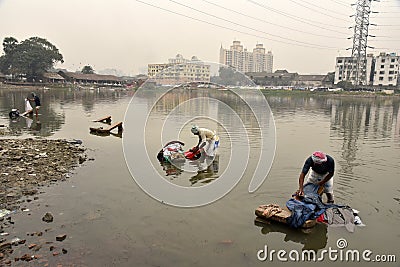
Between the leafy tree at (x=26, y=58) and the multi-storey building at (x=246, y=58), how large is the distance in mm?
49770

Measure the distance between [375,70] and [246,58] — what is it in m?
69.4

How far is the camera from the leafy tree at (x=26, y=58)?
241ft

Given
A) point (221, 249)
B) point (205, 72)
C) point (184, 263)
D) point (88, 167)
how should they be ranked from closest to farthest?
point (184, 263)
point (221, 249)
point (205, 72)
point (88, 167)

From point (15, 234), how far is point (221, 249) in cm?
386

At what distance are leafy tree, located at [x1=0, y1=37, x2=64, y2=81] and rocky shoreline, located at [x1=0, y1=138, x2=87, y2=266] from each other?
70.4m

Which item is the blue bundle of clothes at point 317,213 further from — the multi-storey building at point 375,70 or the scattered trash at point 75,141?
the multi-storey building at point 375,70

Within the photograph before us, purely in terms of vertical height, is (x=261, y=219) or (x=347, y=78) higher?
(x=347, y=78)

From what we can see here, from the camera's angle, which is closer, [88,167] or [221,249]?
[221,249]

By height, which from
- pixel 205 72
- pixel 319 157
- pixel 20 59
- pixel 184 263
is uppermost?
pixel 20 59

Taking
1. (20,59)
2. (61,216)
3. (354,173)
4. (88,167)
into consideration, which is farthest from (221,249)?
(20,59)

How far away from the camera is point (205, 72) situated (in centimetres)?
907

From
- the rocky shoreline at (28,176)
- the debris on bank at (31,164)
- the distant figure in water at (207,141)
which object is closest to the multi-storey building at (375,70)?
the distant figure in water at (207,141)

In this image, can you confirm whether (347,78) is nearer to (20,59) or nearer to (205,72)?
(20,59)

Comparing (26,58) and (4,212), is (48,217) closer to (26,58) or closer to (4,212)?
(4,212)
